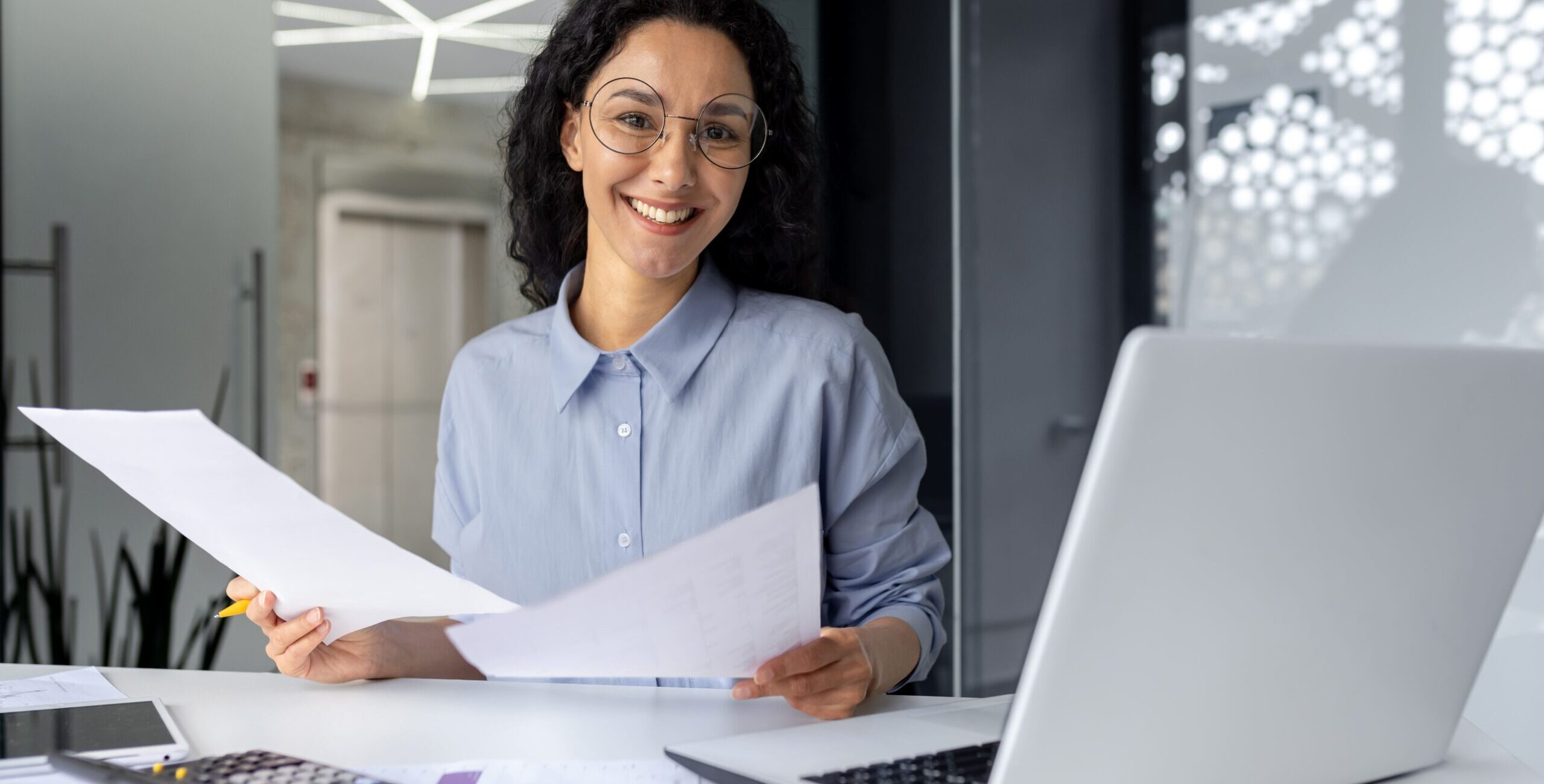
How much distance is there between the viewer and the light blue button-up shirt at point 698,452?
128cm

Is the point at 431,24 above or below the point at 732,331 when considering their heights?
above

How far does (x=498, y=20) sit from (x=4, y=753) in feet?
10.4

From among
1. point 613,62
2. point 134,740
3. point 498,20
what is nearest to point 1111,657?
point 134,740

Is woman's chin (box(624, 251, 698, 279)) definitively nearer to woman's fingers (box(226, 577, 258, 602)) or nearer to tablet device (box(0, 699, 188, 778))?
woman's fingers (box(226, 577, 258, 602))

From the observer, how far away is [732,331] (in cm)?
134

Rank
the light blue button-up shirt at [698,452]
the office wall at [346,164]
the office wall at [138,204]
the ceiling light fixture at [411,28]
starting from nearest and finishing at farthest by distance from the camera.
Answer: the light blue button-up shirt at [698,452], the office wall at [138,204], the ceiling light fixture at [411,28], the office wall at [346,164]

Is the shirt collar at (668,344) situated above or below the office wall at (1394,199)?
below

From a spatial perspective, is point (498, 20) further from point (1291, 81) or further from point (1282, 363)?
point (1282, 363)

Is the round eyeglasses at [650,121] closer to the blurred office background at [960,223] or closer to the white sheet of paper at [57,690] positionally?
the white sheet of paper at [57,690]

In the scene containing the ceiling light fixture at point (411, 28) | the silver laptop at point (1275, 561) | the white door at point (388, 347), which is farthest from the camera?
the white door at point (388, 347)

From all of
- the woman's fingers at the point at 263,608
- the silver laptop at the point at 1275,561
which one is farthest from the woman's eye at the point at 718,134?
the silver laptop at the point at 1275,561

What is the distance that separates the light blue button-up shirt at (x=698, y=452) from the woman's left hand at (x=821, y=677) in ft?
0.79

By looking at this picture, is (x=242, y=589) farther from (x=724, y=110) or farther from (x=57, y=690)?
(x=724, y=110)

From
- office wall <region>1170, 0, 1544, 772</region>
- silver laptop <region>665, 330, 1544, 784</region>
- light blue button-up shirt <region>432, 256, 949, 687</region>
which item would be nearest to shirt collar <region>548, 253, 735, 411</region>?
light blue button-up shirt <region>432, 256, 949, 687</region>
